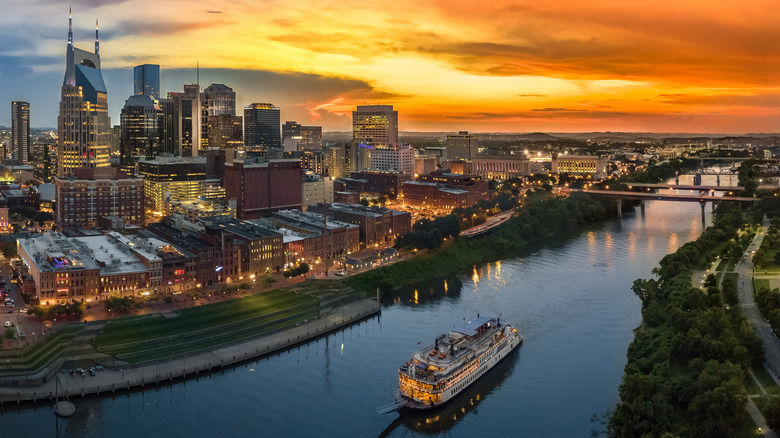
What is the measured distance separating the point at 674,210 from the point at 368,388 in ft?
180

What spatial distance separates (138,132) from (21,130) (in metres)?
35.6

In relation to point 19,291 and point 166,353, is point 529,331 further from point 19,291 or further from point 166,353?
point 19,291

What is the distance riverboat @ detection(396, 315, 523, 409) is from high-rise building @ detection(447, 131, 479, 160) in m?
89.6

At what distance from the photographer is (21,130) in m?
116

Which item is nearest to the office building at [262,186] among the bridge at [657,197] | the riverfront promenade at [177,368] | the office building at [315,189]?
the office building at [315,189]

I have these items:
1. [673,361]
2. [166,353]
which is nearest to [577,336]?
[673,361]

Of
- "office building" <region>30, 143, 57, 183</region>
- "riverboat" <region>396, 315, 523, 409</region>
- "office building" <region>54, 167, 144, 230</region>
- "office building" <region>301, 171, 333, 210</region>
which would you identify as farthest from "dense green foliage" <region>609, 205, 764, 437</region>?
"office building" <region>30, 143, 57, 183</region>

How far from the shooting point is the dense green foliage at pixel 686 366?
63.9ft

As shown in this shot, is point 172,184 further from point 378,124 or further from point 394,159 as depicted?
point 378,124

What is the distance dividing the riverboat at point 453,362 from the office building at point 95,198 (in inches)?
1282

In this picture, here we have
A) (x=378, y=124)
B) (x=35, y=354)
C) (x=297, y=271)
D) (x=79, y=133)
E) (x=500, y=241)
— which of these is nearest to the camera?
(x=35, y=354)

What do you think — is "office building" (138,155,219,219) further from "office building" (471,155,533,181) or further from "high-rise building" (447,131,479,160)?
"high-rise building" (447,131,479,160)

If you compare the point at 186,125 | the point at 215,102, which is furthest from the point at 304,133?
the point at 186,125

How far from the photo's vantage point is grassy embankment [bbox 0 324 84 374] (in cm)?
2569
